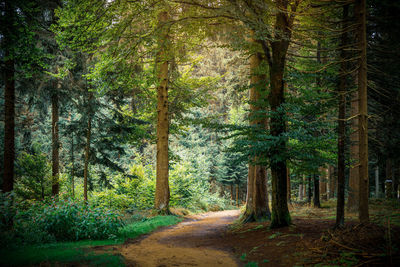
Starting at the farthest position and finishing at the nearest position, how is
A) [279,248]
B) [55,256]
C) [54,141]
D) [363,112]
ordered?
[54,141] < [279,248] < [363,112] < [55,256]

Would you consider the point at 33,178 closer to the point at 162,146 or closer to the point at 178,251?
the point at 162,146

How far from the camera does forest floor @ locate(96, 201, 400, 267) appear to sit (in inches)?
169

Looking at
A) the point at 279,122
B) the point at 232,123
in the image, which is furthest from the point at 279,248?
the point at 232,123

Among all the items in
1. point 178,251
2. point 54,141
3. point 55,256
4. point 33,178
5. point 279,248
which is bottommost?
point 178,251

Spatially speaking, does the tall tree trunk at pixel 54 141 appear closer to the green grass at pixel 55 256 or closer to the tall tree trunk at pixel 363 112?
the green grass at pixel 55 256

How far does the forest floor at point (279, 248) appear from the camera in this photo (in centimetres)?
429

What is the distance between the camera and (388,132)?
33.4 feet

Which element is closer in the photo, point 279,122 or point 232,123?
point 279,122

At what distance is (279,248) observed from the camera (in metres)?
6.04

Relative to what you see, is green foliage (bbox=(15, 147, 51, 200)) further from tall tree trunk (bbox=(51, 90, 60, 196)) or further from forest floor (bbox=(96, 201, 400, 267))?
forest floor (bbox=(96, 201, 400, 267))

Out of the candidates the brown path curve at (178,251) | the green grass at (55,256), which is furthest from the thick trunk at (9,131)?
the brown path curve at (178,251)

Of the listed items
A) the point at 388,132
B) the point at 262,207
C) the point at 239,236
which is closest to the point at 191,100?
the point at 262,207

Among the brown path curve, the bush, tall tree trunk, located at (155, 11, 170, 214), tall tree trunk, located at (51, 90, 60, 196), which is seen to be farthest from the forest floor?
tall tree trunk, located at (51, 90, 60, 196)

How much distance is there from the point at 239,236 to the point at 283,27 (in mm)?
7233
